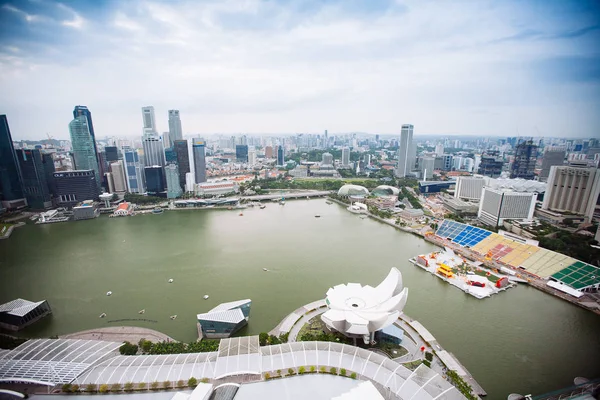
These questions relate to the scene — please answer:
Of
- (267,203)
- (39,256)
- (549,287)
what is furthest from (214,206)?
(549,287)

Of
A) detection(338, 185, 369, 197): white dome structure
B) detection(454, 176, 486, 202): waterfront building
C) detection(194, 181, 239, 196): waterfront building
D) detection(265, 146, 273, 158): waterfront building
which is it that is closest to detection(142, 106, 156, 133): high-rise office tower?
detection(265, 146, 273, 158): waterfront building

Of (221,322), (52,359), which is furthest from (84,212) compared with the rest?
(221,322)

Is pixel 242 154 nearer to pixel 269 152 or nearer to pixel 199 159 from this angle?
pixel 269 152

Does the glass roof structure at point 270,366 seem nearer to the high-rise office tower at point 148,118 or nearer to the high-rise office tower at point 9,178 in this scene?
the high-rise office tower at point 9,178

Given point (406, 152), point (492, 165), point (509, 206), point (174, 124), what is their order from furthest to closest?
point (174, 124), point (406, 152), point (492, 165), point (509, 206)

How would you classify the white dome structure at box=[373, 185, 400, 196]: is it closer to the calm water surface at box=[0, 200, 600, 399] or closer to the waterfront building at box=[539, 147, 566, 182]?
the calm water surface at box=[0, 200, 600, 399]

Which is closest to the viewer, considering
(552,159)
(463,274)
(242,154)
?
(463,274)

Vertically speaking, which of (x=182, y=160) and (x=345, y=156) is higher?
(x=182, y=160)

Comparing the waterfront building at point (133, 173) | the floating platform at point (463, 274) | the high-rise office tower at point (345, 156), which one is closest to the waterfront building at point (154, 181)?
the waterfront building at point (133, 173)
